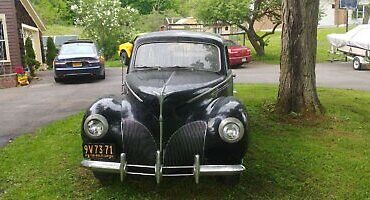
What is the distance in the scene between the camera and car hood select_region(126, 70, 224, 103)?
4.96 m

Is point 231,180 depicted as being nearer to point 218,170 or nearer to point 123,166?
point 218,170

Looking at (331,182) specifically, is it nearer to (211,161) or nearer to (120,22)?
(211,161)

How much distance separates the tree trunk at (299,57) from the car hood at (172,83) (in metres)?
2.86

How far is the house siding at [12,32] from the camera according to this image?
17.8 meters

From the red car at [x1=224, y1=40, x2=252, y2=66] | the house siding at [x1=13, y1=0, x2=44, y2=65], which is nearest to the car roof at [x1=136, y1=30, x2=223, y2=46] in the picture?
the house siding at [x1=13, y1=0, x2=44, y2=65]

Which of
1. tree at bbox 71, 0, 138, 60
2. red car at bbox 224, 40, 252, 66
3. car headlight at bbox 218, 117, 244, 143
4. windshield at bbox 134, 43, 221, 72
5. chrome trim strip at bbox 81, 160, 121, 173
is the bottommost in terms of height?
chrome trim strip at bbox 81, 160, 121, 173

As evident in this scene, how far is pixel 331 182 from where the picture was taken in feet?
18.3

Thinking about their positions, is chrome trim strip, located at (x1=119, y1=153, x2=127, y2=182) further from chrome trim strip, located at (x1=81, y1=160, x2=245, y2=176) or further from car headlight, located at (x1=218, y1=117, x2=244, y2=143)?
car headlight, located at (x1=218, y1=117, x2=244, y2=143)

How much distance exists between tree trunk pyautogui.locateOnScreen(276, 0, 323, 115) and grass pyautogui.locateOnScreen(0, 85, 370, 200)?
0.41 metres

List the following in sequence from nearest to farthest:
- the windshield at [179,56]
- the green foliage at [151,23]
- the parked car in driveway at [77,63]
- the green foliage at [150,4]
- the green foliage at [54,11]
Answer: the windshield at [179,56]
the parked car in driveway at [77,63]
the green foliage at [151,23]
the green foliage at [54,11]
the green foliage at [150,4]

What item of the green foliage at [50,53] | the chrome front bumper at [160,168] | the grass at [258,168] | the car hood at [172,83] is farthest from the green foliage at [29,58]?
the chrome front bumper at [160,168]

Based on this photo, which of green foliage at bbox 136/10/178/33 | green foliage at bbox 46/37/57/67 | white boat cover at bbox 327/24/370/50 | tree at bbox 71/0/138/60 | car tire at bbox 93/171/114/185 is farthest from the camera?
green foliage at bbox 136/10/178/33

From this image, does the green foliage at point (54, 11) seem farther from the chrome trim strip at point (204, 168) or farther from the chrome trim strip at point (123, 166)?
the chrome trim strip at point (123, 166)

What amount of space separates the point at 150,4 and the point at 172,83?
65.1 meters
